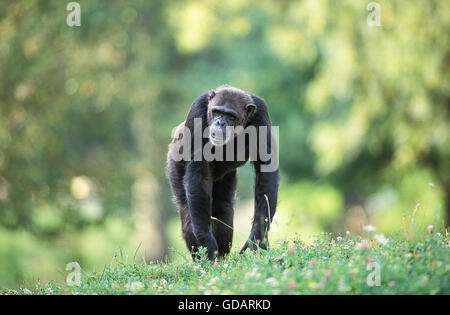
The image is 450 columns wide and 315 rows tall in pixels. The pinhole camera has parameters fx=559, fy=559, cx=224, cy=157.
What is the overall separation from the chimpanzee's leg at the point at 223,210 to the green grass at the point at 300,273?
122 centimetres

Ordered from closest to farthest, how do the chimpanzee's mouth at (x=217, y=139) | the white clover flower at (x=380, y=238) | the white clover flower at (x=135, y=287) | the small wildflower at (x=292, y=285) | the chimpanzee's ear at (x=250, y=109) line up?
the small wildflower at (x=292, y=285) → the white clover flower at (x=380, y=238) → the white clover flower at (x=135, y=287) → the chimpanzee's mouth at (x=217, y=139) → the chimpanzee's ear at (x=250, y=109)

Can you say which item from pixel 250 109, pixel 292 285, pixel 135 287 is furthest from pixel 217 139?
pixel 292 285

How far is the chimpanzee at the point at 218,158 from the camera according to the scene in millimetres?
6406

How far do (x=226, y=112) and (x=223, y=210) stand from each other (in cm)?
147

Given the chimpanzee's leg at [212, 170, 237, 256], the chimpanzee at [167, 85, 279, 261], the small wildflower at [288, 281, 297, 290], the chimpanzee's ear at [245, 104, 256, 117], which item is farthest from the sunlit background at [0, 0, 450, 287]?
the small wildflower at [288, 281, 297, 290]

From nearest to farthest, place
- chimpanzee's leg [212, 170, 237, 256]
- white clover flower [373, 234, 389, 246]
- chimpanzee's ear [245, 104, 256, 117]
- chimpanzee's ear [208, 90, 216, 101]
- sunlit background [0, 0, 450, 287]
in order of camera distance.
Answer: white clover flower [373, 234, 389, 246] < chimpanzee's ear [245, 104, 256, 117] < chimpanzee's ear [208, 90, 216, 101] < chimpanzee's leg [212, 170, 237, 256] < sunlit background [0, 0, 450, 287]

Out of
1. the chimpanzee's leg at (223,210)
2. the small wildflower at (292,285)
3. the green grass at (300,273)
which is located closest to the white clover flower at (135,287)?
the green grass at (300,273)

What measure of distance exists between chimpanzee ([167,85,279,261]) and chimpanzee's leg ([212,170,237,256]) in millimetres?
362

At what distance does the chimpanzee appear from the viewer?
6.41m

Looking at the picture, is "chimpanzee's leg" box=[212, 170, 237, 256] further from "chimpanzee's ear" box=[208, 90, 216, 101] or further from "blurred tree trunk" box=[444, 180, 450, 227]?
"blurred tree trunk" box=[444, 180, 450, 227]

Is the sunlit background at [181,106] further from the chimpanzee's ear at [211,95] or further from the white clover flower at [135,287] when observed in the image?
the white clover flower at [135,287]

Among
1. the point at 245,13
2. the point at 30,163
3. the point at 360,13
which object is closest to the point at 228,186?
the point at 360,13

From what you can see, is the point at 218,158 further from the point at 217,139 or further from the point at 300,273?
the point at 300,273

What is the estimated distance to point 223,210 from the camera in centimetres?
729
